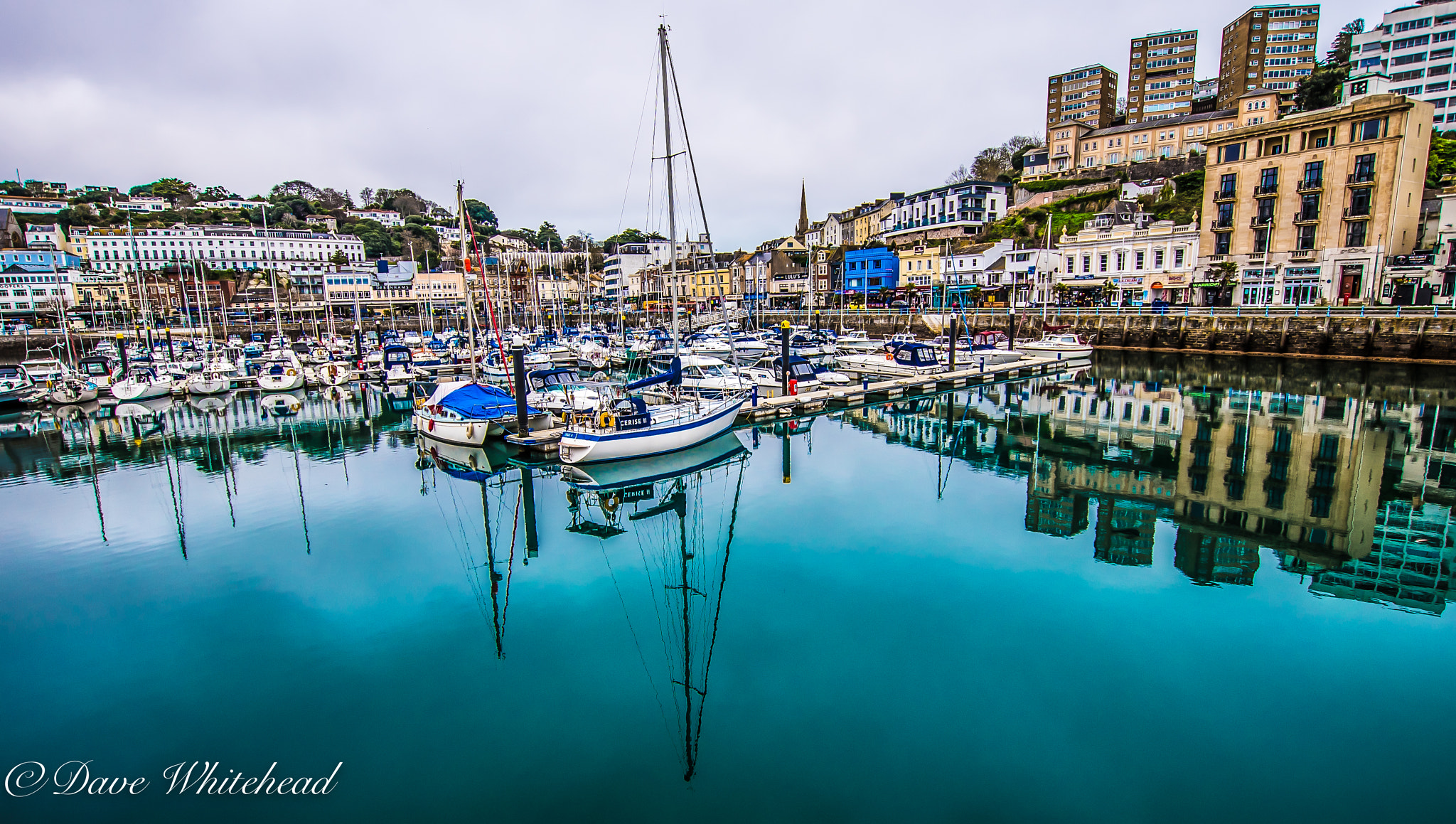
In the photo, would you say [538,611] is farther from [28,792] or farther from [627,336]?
[627,336]

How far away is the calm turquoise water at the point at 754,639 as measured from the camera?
692 centimetres

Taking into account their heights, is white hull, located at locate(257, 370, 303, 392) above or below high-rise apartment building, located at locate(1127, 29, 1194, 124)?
below

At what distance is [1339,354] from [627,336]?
153 feet

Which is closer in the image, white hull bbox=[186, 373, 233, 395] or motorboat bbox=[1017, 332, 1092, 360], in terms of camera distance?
white hull bbox=[186, 373, 233, 395]

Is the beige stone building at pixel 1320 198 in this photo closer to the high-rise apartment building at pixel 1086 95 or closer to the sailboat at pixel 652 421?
the sailboat at pixel 652 421

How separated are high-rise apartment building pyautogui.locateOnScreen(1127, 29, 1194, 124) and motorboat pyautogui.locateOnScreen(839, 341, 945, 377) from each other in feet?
272

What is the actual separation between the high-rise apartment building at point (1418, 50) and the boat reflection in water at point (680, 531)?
94.2 m

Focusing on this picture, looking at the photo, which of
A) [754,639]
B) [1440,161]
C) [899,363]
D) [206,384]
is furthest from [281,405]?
[1440,161]

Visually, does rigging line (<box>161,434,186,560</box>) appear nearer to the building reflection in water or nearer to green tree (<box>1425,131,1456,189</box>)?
the building reflection in water

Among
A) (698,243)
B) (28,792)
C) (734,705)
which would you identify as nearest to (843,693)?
(734,705)

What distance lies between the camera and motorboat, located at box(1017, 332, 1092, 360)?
40625 mm

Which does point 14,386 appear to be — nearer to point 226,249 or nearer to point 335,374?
point 335,374

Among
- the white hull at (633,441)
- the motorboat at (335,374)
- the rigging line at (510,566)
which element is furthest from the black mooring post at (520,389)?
the motorboat at (335,374)

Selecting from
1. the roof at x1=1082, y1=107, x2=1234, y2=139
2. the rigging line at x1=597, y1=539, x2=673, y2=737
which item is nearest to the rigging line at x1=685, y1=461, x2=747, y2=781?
the rigging line at x1=597, y1=539, x2=673, y2=737
